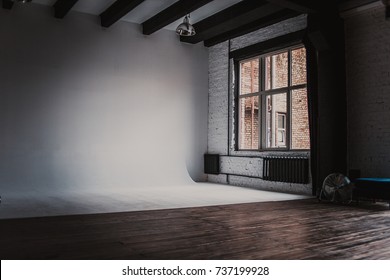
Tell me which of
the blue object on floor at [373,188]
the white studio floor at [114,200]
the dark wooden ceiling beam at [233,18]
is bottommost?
the white studio floor at [114,200]

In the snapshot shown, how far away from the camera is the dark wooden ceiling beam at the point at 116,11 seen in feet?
22.5

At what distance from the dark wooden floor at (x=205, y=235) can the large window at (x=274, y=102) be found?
2.93 m

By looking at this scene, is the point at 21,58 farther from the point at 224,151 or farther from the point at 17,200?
the point at 224,151

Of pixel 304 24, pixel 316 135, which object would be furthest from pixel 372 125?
pixel 304 24

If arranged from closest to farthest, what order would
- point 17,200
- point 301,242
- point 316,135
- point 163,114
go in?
1. point 301,242
2. point 17,200
3. point 316,135
4. point 163,114

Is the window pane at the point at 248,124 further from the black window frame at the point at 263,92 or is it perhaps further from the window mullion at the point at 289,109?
the window mullion at the point at 289,109

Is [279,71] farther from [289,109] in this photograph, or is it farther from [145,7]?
[145,7]

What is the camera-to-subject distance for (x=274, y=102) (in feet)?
27.0

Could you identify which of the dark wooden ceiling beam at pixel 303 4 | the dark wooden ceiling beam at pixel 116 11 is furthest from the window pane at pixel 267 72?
the dark wooden ceiling beam at pixel 116 11

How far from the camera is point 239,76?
8.84 m

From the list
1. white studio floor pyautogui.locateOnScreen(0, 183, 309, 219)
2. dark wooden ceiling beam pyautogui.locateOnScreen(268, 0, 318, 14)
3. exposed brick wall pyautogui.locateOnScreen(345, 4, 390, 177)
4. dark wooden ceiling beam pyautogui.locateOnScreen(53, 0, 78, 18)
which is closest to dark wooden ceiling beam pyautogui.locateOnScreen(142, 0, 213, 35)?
dark wooden ceiling beam pyautogui.locateOnScreen(268, 0, 318, 14)

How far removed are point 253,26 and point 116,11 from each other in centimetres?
284

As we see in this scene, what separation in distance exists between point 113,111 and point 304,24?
4255 mm

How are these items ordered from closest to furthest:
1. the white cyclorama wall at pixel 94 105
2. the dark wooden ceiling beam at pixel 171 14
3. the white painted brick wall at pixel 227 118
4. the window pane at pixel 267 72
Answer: the dark wooden ceiling beam at pixel 171 14
the white cyclorama wall at pixel 94 105
the white painted brick wall at pixel 227 118
the window pane at pixel 267 72
